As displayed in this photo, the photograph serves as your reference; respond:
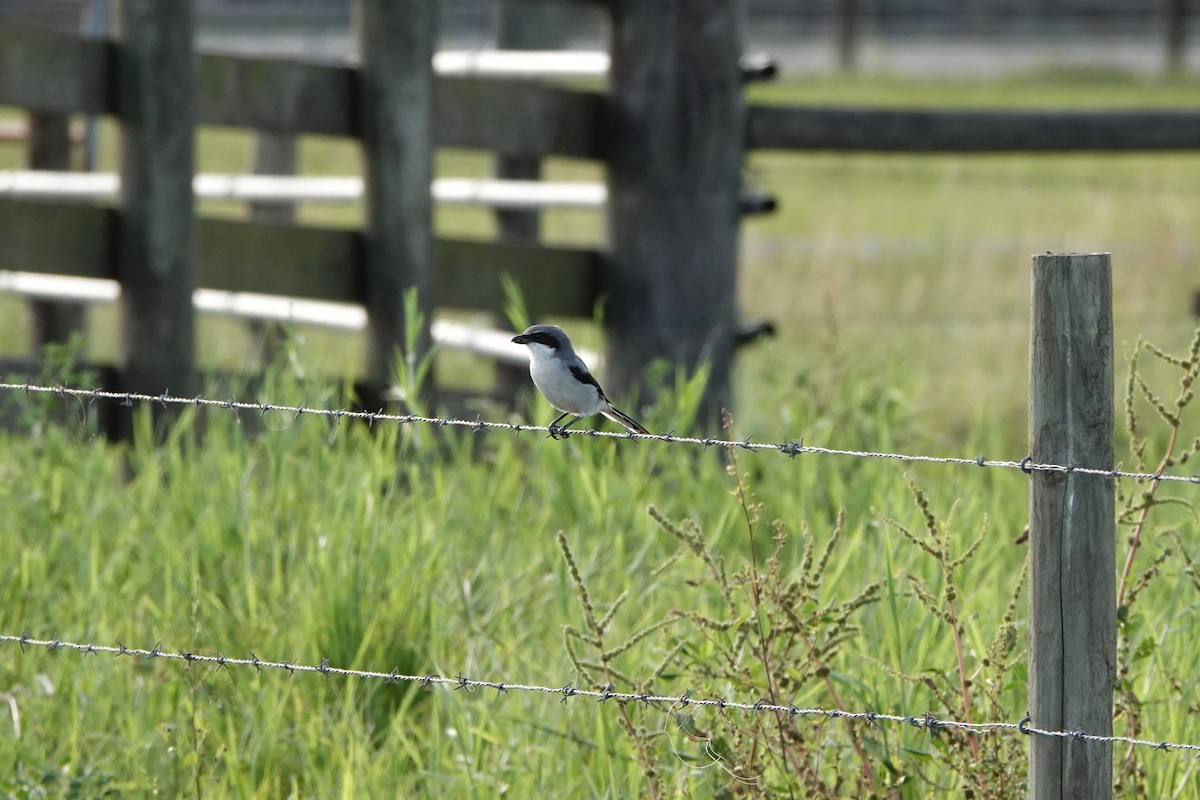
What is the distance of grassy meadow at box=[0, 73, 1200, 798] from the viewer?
2984mm

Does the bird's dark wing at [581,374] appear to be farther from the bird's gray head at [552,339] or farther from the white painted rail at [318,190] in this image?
the white painted rail at [318,190]

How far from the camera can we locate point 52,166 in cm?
750

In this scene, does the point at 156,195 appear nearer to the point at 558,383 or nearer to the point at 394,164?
the point at 394,164

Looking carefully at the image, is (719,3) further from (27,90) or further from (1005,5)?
(1005,5)

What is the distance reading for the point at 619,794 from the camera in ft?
10.4

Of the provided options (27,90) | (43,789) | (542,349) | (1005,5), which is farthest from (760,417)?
(1005,5)

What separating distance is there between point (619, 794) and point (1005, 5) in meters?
41.7

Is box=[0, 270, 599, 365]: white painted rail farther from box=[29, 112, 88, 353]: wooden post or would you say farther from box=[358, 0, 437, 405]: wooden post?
box=[358, 0, 437, 405]: wooden post

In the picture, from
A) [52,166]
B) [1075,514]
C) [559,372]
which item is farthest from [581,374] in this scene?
[52,166]

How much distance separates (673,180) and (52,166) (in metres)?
3.21

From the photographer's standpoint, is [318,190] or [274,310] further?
[318,190]

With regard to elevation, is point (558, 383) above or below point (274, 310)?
below

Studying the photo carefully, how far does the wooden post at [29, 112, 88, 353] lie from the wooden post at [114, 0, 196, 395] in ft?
7.47

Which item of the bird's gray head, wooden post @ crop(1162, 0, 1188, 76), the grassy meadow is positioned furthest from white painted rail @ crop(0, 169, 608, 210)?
wooden post @ crop(1162, 0, 1188, 76)
